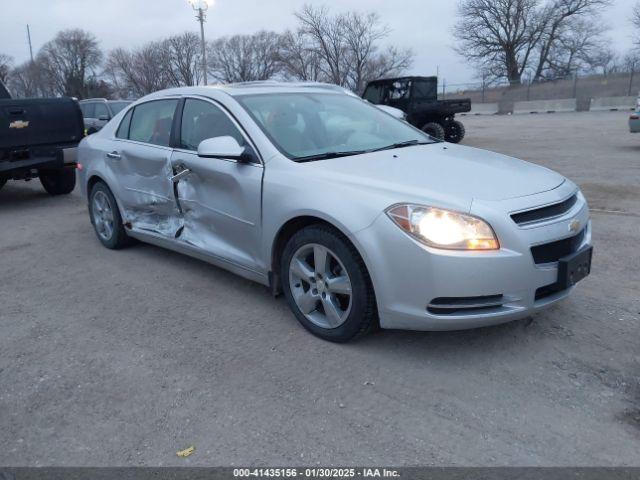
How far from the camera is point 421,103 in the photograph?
16.0m

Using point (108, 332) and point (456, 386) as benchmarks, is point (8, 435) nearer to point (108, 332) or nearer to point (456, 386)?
point (108, 332)

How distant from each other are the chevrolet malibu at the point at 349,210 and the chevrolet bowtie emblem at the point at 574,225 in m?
0.01

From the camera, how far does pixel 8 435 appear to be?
2740mm

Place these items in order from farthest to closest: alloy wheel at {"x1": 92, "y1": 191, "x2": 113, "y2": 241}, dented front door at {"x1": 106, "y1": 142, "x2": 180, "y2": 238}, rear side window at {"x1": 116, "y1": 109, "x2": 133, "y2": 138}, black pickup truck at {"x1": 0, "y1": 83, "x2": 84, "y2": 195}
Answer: black pickup truck at {"x1": 0, "y1": 83, "x2": 84, "y2": 195}
alloy wheel at {"x1": 92, "y1": 191, "x2": 113, "y2": 241}
rear side window at {"x1": 116, "y1": 109, "x2": 133, "y2": 138}
dented front door at {"x1": 106, "y1": 142, "x2": 180, "y2": 238}

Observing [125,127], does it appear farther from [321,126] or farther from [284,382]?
[284,382]

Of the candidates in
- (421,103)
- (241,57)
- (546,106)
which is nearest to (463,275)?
(421,103)

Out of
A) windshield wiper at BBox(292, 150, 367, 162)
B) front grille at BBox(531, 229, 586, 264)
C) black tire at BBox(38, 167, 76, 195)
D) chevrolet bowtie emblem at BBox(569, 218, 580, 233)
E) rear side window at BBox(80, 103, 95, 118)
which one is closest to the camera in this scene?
front grille at BBox(531, 229, 586, 264)

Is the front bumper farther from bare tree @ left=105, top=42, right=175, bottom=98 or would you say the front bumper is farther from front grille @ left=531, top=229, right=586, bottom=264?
bare tree @ left=105, top=42, right=175, bottom=98

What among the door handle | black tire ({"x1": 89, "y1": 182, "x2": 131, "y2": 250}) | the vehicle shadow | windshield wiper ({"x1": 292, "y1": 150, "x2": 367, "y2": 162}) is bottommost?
the vehicle shadow

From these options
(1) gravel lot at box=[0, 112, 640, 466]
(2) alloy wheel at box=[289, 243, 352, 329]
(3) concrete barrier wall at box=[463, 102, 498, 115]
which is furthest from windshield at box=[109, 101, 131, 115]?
(3) concrete barrier wall at box=[463, 102, 498, 115]

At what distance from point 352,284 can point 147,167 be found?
2.55m

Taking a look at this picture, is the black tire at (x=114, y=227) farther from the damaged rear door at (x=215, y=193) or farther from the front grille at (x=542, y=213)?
the front grille at (x=542, y=213)

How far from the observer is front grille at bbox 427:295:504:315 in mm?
3037

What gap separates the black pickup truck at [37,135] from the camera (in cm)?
795
